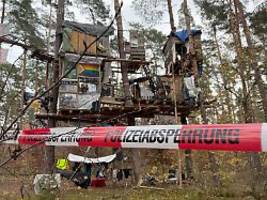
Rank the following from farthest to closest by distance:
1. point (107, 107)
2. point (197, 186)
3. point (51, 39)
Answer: point (51, 39)
point (107, 107)
point (197, 186)

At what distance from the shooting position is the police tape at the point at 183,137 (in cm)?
486

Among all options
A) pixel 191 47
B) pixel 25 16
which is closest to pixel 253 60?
pixel 191 47

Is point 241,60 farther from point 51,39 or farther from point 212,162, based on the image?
point 51,39

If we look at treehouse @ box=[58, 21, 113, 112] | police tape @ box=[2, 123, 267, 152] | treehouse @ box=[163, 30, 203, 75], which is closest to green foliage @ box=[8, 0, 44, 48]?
treehouse @ box=[58, 21, 113, 112]

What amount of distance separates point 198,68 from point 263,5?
3608 millimetres

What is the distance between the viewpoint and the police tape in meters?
4.86

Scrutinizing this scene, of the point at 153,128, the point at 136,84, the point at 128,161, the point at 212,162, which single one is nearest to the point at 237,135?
the point at 153,128

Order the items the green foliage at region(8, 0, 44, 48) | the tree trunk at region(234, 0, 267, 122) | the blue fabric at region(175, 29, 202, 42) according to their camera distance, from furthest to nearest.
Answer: the green foliage at region(8, 0, 44, 48)
the blue fabric at region(175, 29, 202, 42)
the tree trunk at region(234, 0, 267, 122)

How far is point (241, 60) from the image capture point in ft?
43.1

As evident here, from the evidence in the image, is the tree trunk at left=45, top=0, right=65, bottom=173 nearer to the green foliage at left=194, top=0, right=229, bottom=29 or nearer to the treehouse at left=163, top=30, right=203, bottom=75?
the treehouse at left=163, top=30, right=203, bottom=75

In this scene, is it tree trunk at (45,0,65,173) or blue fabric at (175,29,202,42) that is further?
blue fabric at (175,29,202,42)

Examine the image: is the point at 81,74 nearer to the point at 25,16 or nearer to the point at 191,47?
the point at 191,47

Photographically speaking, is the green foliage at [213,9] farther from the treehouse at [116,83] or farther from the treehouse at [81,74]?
the treehouse at [81,74]

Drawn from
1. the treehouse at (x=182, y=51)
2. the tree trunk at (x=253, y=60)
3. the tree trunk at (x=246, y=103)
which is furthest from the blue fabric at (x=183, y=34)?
the tree trunk at (x=253, y=60)
